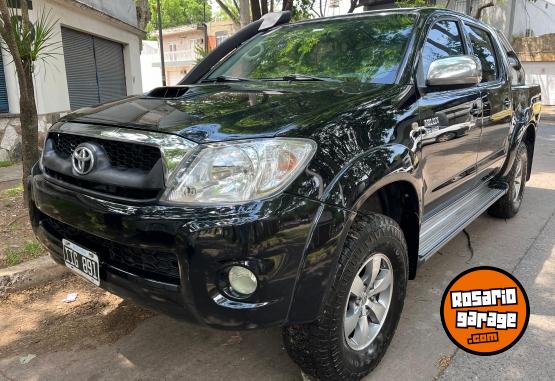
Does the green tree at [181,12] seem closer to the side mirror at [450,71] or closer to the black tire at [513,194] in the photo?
the black tire at [513,194]

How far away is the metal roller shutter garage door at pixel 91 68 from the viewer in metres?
9.50

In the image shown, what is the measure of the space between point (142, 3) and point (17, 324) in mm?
12461

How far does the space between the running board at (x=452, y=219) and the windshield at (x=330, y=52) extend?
0.99 meters

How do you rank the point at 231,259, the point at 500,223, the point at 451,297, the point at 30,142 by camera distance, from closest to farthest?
the point at 231,259 → the point at 451,297 → the point at 30,142 → the point at 500,223

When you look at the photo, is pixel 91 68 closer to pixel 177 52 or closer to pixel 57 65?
pixel 57 65

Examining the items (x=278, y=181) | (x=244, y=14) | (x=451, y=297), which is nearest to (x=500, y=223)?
(x=451, y=297)

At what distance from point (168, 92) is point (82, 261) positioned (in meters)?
1.08

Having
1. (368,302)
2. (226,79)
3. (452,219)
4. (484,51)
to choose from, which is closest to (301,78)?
(226,79)

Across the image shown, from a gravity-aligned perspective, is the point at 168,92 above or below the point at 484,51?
below

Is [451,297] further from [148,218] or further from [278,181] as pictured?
[148,218]

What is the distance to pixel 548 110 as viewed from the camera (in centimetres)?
1888

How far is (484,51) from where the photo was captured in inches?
161

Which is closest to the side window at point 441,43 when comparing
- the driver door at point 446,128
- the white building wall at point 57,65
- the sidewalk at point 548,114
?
the driver door at point 446,128

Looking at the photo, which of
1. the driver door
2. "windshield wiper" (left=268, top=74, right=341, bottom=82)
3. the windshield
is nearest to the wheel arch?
the driver door
